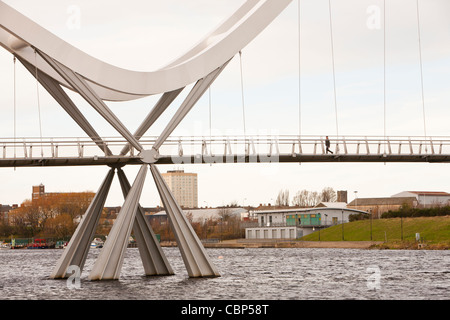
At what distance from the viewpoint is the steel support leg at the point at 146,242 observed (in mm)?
44406

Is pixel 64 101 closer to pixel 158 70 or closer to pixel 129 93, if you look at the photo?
pixel 129 93

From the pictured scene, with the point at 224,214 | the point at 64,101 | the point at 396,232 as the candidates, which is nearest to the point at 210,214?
the point at 224,214

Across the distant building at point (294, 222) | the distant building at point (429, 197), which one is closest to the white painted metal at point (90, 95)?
the distant building at point (294, 222)

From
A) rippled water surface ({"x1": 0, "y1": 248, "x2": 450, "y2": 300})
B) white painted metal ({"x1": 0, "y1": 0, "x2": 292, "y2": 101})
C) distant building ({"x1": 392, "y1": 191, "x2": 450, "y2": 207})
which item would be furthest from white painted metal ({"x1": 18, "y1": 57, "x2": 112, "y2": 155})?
distant building ({"x1": 392, "y1": 191, "x2": 450, "y2": 207})

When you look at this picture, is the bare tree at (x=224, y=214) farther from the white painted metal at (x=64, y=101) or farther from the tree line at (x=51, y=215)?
the white painted metal at (x=64, y=101)

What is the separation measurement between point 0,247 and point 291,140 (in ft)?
398

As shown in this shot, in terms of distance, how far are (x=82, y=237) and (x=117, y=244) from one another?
303cm

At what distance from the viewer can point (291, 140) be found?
4525 cm

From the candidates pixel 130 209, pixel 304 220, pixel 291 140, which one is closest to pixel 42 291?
pixel 130 209

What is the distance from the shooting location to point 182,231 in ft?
139

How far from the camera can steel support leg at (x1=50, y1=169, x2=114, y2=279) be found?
43312 mm
